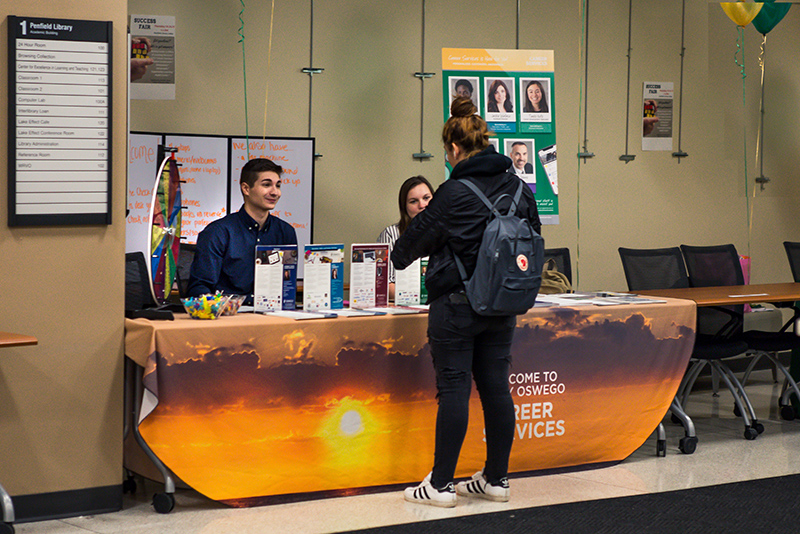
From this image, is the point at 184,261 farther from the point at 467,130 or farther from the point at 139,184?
the point at 467,130

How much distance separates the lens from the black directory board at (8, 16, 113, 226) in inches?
120

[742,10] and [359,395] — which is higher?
[742,10]

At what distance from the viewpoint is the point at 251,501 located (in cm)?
332

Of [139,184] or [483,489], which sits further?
[139,184]

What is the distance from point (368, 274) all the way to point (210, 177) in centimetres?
210

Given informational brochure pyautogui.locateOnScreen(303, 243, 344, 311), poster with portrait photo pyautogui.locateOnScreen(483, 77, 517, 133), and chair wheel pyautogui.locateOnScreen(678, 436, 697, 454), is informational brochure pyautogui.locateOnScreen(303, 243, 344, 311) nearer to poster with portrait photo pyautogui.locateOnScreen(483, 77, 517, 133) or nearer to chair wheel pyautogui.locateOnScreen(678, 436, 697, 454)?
chair wheel pyautogui.locateOnScreen(678, 436, 697, 454)

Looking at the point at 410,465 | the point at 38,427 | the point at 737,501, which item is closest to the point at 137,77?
the point at 38,427

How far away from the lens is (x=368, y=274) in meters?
3.68

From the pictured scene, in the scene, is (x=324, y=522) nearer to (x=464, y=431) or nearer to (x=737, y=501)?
(x=464, y=431)

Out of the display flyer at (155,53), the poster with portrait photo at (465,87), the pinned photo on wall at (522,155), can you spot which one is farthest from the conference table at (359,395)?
the display flyer at (155,53)

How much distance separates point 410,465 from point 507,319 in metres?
0.78

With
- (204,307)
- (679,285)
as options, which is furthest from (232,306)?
(679,285)

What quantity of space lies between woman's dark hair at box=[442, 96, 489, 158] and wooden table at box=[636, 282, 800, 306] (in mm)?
1649

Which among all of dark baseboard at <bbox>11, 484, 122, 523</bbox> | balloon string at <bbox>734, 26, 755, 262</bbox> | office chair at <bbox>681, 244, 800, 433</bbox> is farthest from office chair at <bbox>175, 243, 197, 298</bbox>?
balloon string at <bbox>734, 26, 755, 262</bbox>
